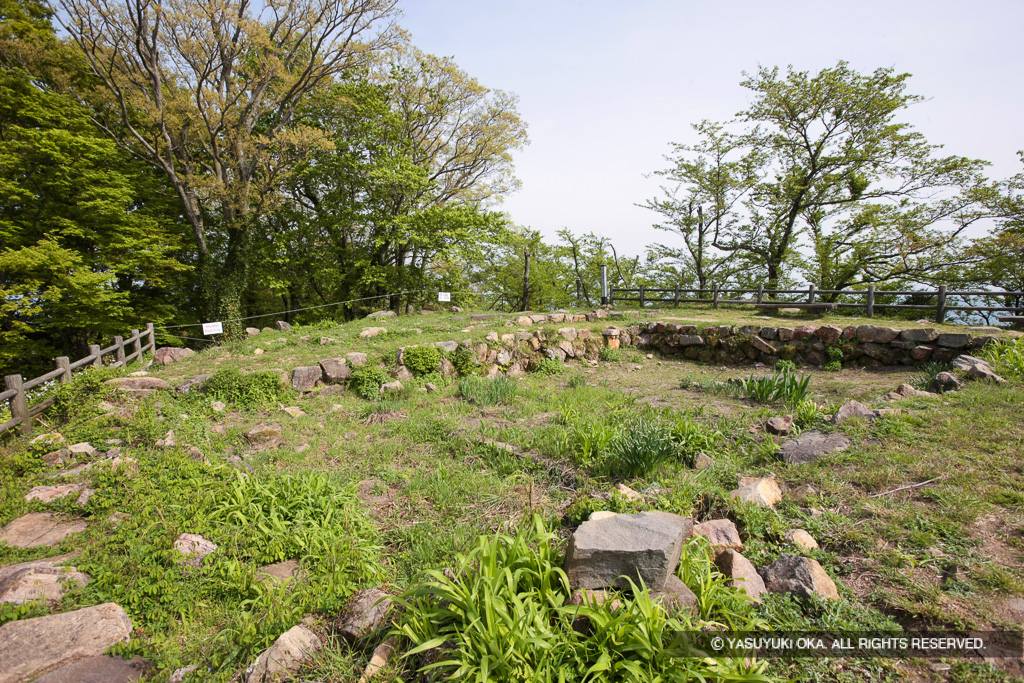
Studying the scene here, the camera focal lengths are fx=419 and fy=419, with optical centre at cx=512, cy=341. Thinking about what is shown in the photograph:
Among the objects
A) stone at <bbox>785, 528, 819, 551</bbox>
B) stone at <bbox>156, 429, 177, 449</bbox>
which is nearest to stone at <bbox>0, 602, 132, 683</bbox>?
stone at <bbox>156, 429, 177, 449</bbox>

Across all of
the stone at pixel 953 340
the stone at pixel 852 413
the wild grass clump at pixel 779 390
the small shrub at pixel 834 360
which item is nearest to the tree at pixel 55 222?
the wild grass clump at pixel 779 390

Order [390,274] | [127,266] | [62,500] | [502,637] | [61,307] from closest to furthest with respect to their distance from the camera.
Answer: [502,637], [62,500], [61,307], [127,266], [390,274]

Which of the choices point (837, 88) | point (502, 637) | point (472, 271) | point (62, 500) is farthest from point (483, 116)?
point (502, 637)

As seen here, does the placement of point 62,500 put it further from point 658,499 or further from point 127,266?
point 127,266

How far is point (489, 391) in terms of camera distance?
20.0 feet

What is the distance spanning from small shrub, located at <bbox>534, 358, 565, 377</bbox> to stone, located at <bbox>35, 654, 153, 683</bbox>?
21.3 ft

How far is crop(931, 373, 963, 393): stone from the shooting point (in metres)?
5.10

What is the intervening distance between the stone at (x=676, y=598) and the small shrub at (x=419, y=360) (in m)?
5.67

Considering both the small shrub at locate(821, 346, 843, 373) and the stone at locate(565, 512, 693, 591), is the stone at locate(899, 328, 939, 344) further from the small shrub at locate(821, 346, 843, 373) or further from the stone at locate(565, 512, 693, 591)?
the stone at locate(565, 512, 693, 591)

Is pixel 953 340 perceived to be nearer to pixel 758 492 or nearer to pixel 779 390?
pixel 779 390

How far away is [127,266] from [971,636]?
16.6m

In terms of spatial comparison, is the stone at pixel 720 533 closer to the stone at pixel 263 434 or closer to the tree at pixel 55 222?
the stone at pixel 263 434

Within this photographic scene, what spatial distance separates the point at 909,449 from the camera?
3.58 metres

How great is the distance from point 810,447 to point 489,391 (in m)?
3.81
